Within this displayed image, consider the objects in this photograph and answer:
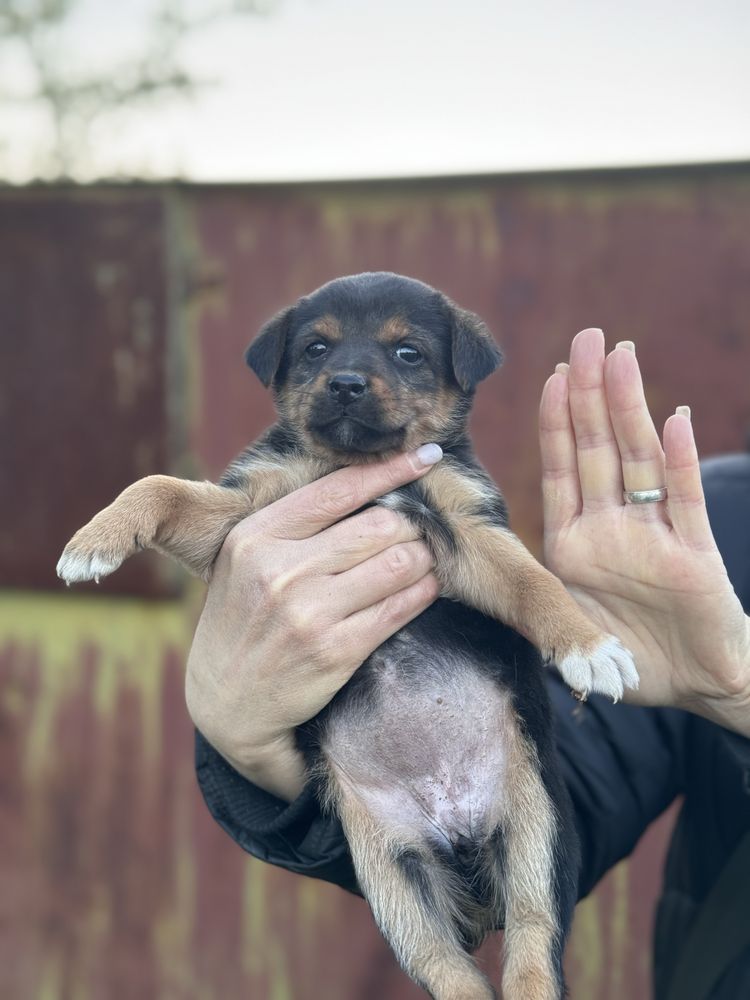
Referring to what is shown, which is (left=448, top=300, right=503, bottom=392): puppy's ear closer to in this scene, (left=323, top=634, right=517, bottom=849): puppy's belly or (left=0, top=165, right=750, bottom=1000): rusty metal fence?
(left=323, top=634, right=517, bottom=849): puppy's belly

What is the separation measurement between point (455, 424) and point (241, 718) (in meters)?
1.09

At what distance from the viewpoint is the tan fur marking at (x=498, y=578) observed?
2.58 metres

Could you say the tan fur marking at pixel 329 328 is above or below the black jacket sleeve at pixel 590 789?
above

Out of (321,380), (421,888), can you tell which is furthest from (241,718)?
(321,380)

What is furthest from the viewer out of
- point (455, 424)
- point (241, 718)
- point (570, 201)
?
point (570, 201)

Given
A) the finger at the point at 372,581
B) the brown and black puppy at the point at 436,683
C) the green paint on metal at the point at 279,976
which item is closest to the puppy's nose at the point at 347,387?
the brown and black puppy at the point at 436,683

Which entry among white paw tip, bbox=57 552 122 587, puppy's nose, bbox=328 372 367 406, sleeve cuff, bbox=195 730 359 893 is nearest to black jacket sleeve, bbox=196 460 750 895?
sleeve cuff, bbox=195 730 359 893

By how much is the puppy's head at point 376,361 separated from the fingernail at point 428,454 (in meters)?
0.08

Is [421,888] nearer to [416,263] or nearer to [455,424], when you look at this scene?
[455,424]

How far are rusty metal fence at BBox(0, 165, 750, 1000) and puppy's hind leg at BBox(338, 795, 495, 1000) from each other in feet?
5.91

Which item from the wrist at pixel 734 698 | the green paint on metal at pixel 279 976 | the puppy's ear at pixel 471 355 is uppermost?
the puppy's ear at pixel 471 355

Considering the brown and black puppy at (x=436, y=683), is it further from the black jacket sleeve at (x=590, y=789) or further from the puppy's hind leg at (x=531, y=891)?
the black jacket sleeve at (x=590, y=789)

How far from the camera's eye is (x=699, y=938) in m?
2.81

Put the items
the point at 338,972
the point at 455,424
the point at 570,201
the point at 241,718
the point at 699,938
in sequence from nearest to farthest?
the point at 241,718, the point at 699,938, the point at 455,424, the point at 570,201, the point at 338,972
